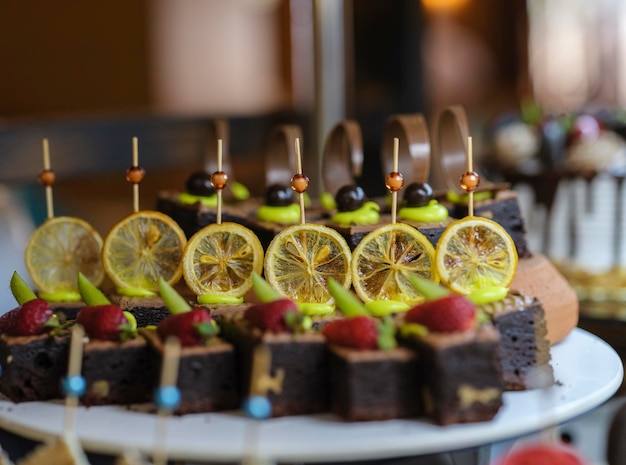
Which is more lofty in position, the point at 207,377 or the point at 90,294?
the point at 90,294

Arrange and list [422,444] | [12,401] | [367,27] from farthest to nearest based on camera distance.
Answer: [367,27] < [12,401] < [422,444]

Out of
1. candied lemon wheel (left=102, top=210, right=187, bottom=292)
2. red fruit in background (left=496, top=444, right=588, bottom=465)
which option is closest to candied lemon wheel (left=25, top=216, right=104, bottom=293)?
candied lemon wheel (left=102, top=210, right=187, bottom=292)

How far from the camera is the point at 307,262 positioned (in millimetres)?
2160

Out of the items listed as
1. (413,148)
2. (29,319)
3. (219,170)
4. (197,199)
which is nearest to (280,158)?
(197,199)

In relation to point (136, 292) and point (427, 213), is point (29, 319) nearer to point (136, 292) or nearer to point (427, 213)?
point (136, 292)

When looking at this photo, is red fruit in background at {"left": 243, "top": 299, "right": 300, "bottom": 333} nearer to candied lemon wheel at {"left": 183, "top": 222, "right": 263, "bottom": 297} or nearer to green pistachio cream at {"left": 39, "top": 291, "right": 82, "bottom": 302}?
candied lemon wheel at {"left": 183, "top": 222, "right": 263, "bottom": 297}

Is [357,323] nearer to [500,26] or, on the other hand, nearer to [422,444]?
[422,444]

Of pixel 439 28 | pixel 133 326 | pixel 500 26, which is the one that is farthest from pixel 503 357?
pixel 500 26

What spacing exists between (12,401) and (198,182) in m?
0.90

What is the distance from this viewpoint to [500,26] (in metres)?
8.62

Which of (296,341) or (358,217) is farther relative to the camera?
(358,217)

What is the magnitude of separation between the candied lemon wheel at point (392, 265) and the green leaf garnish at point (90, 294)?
1.94 ft

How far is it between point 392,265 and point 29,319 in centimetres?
79

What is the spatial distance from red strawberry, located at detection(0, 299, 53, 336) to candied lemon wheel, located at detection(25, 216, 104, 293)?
0.38 m
